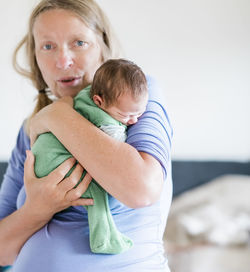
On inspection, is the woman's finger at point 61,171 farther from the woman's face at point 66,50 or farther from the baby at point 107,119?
the woman's face at point 66,50

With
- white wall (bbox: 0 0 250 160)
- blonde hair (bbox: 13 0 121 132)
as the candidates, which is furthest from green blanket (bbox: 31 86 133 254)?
white wall (bbox: 0 0 250 160)

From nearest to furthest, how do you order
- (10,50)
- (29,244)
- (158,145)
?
(158,145) → (29,244) → (10,50)

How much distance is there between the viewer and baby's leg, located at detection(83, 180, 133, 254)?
0.94 m

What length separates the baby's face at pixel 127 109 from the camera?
3.17 feet

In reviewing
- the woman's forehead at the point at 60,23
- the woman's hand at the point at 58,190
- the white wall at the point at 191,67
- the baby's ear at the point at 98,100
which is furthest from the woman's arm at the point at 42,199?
the white wall at the point at 191,67

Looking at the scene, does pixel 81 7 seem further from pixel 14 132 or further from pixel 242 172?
pixel 242 172

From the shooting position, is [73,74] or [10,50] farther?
[10,50]

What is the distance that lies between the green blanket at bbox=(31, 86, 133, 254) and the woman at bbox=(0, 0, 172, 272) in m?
0.02

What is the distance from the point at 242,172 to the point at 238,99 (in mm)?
577

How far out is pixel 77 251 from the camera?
972 millimetres

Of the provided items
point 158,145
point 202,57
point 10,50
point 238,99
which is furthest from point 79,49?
point 238,99

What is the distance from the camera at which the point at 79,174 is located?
0.98 metres

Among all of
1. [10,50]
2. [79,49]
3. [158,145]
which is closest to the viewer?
[158,145]

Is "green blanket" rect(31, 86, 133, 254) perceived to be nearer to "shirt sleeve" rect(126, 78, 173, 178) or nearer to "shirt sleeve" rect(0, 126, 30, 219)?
"shirt sleeve" rect(126, 78, 173, 178)
